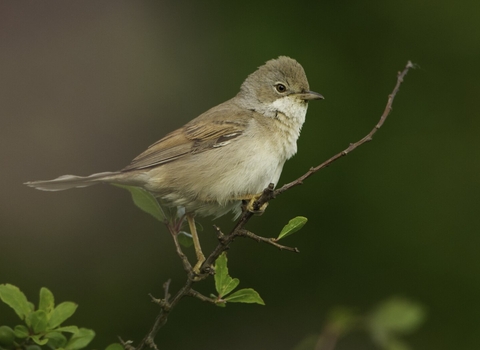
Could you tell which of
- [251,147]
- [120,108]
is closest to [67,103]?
[120,108]

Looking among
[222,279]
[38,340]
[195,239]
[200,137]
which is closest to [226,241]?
[222,279]

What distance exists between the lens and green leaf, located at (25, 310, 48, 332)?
220cm

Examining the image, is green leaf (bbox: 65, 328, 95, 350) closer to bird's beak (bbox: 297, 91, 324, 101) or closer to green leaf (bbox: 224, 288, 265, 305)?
green leaf (bbox: 224, 288, 265, 305)

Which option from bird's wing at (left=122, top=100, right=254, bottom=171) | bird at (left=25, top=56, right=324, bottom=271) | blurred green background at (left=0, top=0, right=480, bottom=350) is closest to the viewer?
bird at (left=25, top=56, right=324, bottom=271)

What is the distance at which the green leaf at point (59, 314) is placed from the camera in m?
2.25

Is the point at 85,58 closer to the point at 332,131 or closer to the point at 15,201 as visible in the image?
the point at 15,201

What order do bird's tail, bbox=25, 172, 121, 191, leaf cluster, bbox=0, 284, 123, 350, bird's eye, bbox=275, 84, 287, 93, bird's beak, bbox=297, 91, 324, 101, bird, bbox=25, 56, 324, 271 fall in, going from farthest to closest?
1. bird's eye, bbox=275, 84, 287, 93
2. bird's beak, bbox=297, 91, 324, 101
3. bird, bbox=25, 56, 324, 271
4. bird's tail, bbox=25, 172, 121, 191
5. leaf cluster, bbox=0, 284, 123, 350

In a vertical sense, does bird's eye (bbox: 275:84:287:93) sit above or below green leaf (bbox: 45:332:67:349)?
above

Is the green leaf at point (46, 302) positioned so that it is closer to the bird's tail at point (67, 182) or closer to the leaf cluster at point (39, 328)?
the leaf cluster at point (39, 328)

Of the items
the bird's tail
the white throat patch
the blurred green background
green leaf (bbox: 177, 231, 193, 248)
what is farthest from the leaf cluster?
the blurred green background

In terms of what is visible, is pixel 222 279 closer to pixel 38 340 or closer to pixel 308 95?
pixel 38 340

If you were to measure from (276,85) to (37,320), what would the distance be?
242cm

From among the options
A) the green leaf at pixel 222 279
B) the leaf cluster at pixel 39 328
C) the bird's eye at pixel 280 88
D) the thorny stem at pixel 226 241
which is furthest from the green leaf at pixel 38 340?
the bird's eye at pixel 280 88

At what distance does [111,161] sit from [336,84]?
2246 millimetres
